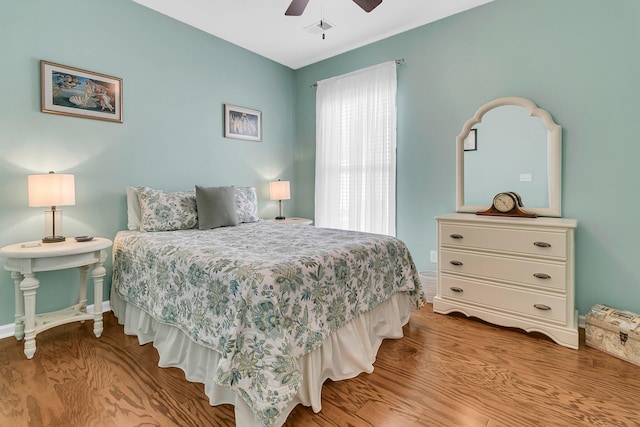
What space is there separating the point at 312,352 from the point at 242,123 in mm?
2987

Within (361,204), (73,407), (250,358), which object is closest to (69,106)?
(73,407)

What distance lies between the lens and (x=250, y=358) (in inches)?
53.3

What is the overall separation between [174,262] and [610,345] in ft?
9.27

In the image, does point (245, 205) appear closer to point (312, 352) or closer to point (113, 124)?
point (113, 124)

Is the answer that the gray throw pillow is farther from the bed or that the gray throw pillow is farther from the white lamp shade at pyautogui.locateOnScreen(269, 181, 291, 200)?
the white lamp shade at pyautogui.locateOnScreen(269, 181, 291, 200)

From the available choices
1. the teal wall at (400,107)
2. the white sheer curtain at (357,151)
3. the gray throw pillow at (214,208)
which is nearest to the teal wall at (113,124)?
the teal wall at (400,107)

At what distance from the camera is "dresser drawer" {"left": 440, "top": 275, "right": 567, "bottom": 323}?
220 centimetres

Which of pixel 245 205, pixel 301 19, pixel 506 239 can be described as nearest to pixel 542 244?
pixel 506 239

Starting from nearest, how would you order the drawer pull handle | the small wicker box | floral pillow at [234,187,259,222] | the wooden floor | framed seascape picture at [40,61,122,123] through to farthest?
the wooden floor → the small wicker box → the drawer pull handle → framed seascape picture at [40,61,122,123] → floral pillow at [234,187,259,222]

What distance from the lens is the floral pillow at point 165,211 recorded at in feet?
8.72

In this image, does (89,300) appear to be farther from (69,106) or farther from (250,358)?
(250,358)

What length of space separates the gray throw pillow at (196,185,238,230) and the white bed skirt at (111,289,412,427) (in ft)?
2.90

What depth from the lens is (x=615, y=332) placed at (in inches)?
79.0

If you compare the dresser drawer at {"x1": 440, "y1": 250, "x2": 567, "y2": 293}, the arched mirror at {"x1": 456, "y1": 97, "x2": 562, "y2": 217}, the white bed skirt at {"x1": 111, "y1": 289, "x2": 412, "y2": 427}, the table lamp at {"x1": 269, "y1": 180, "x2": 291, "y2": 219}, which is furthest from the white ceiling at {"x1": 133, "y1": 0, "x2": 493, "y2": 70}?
the white bed skirt at {"x1": 111, "y1": 289, "x2": 412, "y2": 427}
